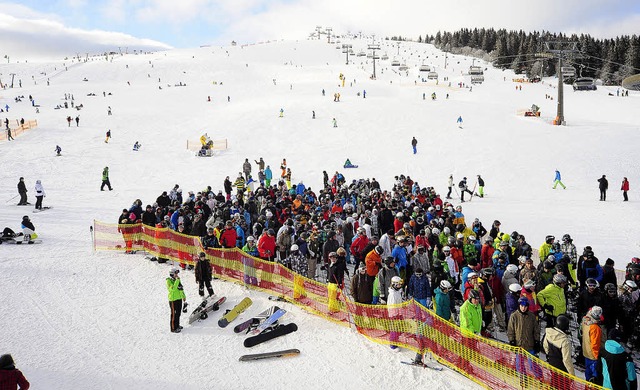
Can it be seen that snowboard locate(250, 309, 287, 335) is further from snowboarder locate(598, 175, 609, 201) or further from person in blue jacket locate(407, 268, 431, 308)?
snowboarder locate(598, 175, 609, 201)

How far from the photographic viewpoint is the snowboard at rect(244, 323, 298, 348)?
7809 millimetres

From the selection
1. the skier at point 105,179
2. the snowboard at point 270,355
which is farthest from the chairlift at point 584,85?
the snowboard at point 270,355

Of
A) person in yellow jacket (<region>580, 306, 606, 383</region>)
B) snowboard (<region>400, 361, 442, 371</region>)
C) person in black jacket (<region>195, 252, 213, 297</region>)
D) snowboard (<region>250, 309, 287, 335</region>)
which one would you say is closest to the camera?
person in yellow jacket (<region>580, 306, 606, 383</region>)

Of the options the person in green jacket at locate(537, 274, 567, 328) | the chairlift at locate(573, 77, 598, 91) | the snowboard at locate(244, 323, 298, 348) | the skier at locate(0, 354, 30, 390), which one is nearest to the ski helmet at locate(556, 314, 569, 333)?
the person in green jacket at locate(537, 274, 567, 328)

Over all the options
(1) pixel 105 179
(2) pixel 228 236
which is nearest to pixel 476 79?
(1) pixel 105 179

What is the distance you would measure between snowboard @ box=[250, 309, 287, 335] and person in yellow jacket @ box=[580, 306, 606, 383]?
5.27 metres

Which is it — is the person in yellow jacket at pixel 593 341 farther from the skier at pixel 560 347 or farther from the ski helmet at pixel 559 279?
the ski helmet at pixel 559 279

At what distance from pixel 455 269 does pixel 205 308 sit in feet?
17.7

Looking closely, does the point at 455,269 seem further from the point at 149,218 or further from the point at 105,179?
the point at 105,179

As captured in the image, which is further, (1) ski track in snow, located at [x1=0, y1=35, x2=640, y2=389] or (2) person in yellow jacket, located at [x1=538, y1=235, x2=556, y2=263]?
(2) person in yellow jacket, located at [x1=538, y1=235, x2=556, y2=263]

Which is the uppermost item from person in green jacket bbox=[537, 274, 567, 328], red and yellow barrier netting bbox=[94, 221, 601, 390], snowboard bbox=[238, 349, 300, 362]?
person in green jacket bbox=[537, 274, 567, 328]

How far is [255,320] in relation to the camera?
8.61 meters

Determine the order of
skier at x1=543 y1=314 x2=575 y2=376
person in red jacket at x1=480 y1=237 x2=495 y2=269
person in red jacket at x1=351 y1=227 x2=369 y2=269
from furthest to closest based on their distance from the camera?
person in red jacket at x1=351 y1=227 x2=369 y2=269
person in red jacket at x1=480 y1=237 x2=495 y2=269
skier at x1=543 y1=314 x2=575 y2=376

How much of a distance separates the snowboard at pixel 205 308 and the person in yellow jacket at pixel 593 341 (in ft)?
22.7
